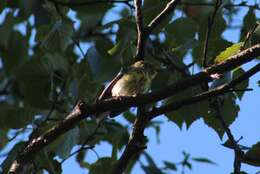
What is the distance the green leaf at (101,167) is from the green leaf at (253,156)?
0.61 meters

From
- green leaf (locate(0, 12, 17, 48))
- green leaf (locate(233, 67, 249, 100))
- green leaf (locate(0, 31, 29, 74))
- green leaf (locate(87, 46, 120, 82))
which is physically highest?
green leaf (locate(0, 12, 17, 48))

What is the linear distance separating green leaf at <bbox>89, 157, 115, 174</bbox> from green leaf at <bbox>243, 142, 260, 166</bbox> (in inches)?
24.0

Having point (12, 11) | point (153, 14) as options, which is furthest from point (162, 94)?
point (12, 11)

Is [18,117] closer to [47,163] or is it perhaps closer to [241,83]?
[47,163]

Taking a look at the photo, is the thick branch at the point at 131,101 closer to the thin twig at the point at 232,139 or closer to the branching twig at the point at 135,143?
the branching twig at the point at 135,143

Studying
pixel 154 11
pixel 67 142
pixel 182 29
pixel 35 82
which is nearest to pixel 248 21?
pixel 182 29

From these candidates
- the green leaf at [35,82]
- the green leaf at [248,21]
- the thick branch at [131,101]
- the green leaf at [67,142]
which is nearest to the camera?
Result: the thick branch at [131,101]

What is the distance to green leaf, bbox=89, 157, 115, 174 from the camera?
9.75ft

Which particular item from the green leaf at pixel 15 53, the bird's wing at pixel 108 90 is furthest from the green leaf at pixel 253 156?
the green leaf at pixel 15 53

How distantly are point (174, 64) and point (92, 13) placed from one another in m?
0.68

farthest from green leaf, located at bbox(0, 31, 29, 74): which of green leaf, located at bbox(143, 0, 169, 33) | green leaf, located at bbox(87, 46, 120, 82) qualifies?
green leaf, located at bbox(143, 0, 169, 33)

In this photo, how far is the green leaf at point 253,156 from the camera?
8.63 feet

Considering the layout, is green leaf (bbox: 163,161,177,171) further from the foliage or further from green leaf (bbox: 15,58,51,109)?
green leaf (bbox: 15,58,51,109)

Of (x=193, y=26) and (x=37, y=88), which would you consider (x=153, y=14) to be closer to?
(x=193, y=26)
